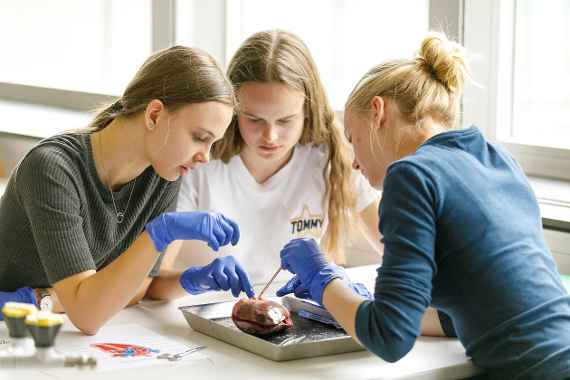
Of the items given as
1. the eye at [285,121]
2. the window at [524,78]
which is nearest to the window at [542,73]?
the window at [524,78]

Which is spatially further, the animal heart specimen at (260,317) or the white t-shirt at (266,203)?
the white t-shirt at (266,203)

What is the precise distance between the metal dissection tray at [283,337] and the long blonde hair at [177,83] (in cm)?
38

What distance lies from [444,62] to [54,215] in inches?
28.6

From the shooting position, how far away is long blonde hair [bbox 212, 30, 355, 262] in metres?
2.09

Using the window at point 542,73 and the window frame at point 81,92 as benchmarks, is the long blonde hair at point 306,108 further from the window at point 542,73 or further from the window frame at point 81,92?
the window frame at point 81,92

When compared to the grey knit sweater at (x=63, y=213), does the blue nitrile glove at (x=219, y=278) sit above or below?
below

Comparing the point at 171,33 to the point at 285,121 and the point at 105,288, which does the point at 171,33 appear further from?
the point at 105,288

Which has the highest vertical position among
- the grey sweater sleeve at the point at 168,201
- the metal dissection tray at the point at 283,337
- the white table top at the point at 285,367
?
the grey sweater sleeve at the point at 168,201

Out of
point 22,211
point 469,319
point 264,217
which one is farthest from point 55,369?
point 264,217

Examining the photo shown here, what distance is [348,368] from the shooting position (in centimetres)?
153

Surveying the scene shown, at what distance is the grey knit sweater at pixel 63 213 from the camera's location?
171 centimetres

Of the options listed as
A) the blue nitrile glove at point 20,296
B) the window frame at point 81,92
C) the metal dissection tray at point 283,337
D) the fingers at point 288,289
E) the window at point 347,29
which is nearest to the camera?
the metal dissection tray at point 283,337

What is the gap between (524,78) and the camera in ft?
8.76

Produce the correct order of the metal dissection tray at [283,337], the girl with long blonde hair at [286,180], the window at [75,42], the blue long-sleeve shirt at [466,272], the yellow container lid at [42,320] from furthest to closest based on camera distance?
the window at [75,42] < the girl with long blonde hair at [286,180] < the metal dissection tray at [283,337] < the blue long-sleeve shirt at [466,272] < the yellow container lid at [42,320]
